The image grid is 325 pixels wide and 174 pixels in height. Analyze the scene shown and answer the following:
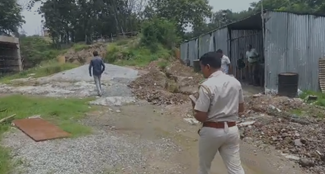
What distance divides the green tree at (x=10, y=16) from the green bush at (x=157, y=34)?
47.3 ft

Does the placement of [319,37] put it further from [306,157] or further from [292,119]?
[306,157]

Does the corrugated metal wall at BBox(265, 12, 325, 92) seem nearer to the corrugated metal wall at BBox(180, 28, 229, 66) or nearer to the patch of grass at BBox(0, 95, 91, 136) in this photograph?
the corrugated metal wall at BBox(180, 28, 229, 66)

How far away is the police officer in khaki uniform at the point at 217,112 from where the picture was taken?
3366 mm

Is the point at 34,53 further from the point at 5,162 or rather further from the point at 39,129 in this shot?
the point at 5,162

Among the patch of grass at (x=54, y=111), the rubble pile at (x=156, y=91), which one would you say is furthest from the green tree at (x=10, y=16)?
the patch of grass at (x=54, y=111)

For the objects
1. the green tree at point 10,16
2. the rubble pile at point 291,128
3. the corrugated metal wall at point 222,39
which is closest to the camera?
the rubble pile at point 291,128

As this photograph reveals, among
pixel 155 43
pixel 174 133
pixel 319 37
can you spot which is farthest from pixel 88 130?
pixel 155 43

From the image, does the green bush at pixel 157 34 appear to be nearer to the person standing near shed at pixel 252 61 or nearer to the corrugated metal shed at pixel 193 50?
the corrugated metal shed at pixel 193 50

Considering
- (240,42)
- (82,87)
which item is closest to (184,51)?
(240,42)

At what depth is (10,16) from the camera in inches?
1371

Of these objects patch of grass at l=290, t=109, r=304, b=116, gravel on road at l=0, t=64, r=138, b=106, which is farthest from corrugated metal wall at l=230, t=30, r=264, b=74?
patch of grass at l=290, t=109, r=304, b=116

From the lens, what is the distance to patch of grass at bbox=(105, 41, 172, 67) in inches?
1043

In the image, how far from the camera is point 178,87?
14.7 meters

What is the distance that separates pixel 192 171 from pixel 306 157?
6.89 feet
